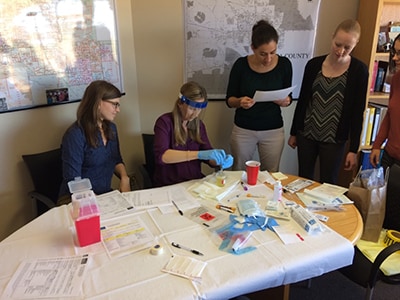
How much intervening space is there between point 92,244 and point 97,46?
1583 millimetres

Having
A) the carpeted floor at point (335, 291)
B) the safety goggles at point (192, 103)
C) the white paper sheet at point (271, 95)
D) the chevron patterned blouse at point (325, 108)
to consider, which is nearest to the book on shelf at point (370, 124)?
the chevron patterned blouse at point (325, 108)

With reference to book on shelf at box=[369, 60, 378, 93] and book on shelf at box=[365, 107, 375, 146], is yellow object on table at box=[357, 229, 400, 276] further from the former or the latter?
book on shelf at box=[369, 60, 378, 93]

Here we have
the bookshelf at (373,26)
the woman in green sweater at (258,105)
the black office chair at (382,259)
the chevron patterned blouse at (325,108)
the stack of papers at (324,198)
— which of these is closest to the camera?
the black office chair at (382,259)

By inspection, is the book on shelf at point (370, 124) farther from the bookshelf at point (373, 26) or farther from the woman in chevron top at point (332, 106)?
the woman in chevron top at point (332, 106)

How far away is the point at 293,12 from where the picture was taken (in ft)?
8.36

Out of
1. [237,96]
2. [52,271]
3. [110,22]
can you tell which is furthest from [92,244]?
[110,22]

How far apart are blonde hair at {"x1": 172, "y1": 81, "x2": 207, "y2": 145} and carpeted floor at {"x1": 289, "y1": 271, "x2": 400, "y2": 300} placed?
1.08 meters

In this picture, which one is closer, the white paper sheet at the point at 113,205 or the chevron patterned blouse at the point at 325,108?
the white paper sheet at the point at 113,205

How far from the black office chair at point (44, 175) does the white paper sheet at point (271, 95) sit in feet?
4.30

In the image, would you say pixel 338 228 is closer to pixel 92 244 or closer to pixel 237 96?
pixel 92 244

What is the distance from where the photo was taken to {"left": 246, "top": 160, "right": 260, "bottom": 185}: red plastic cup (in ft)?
5.45

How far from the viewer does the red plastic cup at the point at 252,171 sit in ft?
5.45

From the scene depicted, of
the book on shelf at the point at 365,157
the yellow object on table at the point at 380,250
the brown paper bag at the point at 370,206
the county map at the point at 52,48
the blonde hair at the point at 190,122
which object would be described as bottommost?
the yellow object on table at the point at 380,250

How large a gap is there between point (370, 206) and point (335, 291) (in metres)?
0.75
